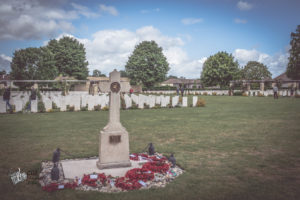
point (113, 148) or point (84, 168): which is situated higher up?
point (113, 148)

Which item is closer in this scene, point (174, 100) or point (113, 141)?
point (113, 141)

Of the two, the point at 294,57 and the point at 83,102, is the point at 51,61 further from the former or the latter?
the point at 294,57

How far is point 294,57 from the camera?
46.4 m

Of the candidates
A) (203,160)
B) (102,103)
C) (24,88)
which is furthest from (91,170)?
(24,88)

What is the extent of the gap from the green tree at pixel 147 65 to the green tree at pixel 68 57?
12.0 metres

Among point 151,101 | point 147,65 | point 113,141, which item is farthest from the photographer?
point 147,65

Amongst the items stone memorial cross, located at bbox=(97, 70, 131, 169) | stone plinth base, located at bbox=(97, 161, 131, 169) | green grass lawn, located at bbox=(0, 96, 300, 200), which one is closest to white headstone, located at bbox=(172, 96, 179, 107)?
green grass lawn, located at bbox=(0, 96, 300, 200)

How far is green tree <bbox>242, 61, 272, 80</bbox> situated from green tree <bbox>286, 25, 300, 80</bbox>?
27.2m

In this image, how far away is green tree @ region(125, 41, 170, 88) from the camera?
55.7 metres

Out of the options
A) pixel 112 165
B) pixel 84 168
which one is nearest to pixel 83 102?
pixel 84 168

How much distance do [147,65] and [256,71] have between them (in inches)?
1596

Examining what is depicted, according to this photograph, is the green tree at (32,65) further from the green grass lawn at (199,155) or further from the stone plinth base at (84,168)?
the stone plinth base at (84,168)

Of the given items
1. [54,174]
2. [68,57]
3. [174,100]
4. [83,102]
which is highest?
[68,57]

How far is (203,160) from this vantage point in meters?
5.64
